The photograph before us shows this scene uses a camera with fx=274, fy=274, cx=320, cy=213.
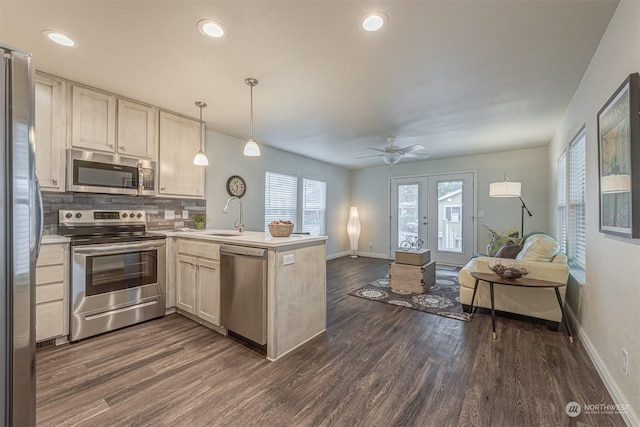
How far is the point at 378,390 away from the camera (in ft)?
6.14

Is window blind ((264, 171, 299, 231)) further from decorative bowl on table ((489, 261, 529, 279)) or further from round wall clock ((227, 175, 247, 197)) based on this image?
decorative bowl on table ((489, 261, 529, 279))

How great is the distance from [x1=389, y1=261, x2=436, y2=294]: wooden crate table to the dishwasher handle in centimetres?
265

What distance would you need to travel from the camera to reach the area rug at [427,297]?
3.34 metres

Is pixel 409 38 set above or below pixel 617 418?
above

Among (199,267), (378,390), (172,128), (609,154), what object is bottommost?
(378,390)

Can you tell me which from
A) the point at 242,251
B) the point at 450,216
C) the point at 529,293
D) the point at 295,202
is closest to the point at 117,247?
the point at 242,251

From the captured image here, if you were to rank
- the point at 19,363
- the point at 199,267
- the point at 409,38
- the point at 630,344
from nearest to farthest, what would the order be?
1. the point at 19,363
2. the point at 630,344
3. the point at 409,38
4. the point at 199,267

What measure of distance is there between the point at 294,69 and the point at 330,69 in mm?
326

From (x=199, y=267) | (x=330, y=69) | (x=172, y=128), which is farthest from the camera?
(x=172, y=128)

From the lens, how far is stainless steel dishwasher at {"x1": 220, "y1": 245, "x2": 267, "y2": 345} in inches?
89.9

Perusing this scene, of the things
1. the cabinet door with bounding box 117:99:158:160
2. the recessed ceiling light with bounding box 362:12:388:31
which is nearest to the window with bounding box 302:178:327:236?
the cabinet door with bounding box 117:99:158:160

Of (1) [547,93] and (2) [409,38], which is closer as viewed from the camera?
(2) [409,38]

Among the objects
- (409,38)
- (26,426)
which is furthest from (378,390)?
(409,38)

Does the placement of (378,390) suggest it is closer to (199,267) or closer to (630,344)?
(630,344)
